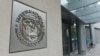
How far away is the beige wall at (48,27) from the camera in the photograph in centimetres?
135

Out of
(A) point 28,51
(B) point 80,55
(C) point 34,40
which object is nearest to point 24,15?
(C) point 34,40

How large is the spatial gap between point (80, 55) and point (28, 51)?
517cm

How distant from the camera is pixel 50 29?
2.19m

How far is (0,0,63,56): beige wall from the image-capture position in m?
1.35

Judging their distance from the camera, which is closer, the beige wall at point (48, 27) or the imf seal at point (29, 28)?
the beige wall at point (48, 27)

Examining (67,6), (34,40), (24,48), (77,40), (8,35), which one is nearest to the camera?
(8,35)

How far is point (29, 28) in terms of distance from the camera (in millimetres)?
1692

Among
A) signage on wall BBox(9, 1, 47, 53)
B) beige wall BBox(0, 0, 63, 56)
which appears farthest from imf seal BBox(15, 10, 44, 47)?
beige wall BBox(0, 0, 63, 56)

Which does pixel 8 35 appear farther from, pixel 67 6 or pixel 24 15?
pixel 67 6

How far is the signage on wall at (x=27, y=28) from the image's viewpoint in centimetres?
147

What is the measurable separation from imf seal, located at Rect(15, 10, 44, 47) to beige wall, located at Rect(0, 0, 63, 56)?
0.15m

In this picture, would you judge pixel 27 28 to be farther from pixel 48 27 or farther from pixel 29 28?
pixel 48 27

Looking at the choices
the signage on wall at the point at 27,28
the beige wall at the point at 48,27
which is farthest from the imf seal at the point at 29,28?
the beige wall at the point at 48,27

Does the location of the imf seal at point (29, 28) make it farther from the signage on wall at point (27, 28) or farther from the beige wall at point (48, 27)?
the beige wall at point (48, 27)
